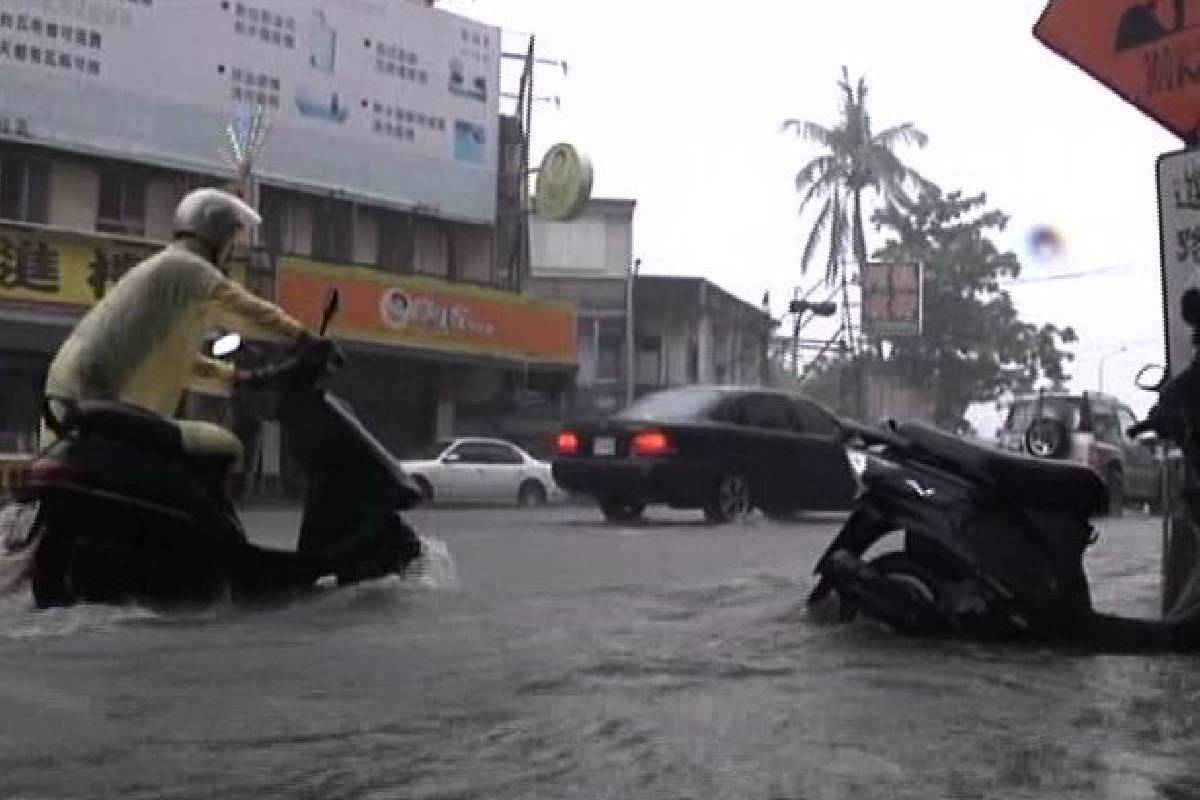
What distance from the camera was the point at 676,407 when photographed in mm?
16938

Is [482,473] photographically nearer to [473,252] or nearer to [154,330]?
[473,252]

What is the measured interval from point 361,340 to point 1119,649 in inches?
846

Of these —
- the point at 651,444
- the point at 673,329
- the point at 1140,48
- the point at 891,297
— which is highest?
the point at 891,297

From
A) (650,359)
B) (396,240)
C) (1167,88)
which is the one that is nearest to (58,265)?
(396,240)

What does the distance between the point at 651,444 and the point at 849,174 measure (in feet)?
93.6

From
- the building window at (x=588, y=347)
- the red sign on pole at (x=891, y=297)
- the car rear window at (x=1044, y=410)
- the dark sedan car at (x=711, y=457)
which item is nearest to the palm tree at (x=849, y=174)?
the red sign on pole at (x=891, y=297)

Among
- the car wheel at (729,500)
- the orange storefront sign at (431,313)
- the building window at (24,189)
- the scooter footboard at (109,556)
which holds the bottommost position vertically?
the scooter footboard at (109,556)

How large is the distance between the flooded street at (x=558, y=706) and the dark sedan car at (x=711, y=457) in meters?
8.71

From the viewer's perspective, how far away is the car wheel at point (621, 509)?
16.6 meters

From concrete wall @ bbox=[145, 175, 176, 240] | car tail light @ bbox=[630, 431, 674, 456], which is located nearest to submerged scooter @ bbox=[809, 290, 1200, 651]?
car tail light @ bbox=[630, 431, 674, 456]

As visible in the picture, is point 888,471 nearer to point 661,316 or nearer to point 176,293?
point 176,293

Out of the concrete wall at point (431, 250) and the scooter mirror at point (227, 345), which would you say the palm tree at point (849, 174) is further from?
the scooter mirror at point (227, 345)

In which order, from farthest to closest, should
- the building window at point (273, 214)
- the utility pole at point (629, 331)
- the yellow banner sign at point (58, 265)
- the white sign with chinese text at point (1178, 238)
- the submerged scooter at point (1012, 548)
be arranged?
1. the utility pole at point (629, 331)
2. the building window at point (273, 214)
3. the yellow banner sign at point (58, 265)
4. the white sign with chinese text at point (1178, 238)
5. the submerged scooter at point (1012, 548)

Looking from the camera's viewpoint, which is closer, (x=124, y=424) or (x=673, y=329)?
(x=124, y=424)
